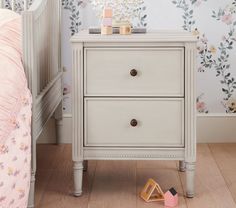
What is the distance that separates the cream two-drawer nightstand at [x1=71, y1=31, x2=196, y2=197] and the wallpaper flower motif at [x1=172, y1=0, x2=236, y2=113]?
72cm

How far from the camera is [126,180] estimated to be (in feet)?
8.14

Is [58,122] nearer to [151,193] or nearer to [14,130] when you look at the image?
[151,193]

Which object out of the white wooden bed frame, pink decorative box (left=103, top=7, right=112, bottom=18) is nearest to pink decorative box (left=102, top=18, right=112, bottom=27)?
pink decorative box (left=103, top=7, right=112, bottom=18)

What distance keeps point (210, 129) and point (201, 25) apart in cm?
55

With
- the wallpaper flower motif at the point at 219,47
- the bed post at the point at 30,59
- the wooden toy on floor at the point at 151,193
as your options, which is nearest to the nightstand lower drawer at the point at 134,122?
the wooden toy on floor at the point at 151,193

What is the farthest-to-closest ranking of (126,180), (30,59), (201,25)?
(201,25), (126,180), (30,59)

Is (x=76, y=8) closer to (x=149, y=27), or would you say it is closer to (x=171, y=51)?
(x=149, y=27)

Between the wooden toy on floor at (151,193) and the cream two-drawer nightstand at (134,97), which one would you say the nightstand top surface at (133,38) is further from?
the wooden toy on floor at (151,193)

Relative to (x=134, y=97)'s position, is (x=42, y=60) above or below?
above

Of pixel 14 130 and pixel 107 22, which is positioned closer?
pixel 14 130

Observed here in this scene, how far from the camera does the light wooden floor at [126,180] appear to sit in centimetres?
222

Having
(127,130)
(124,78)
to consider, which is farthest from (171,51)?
(127,130)

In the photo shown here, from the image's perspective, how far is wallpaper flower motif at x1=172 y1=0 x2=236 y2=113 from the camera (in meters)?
2.92

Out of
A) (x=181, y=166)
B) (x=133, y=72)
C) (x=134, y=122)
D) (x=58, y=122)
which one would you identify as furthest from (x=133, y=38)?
(x=58, y=122)
